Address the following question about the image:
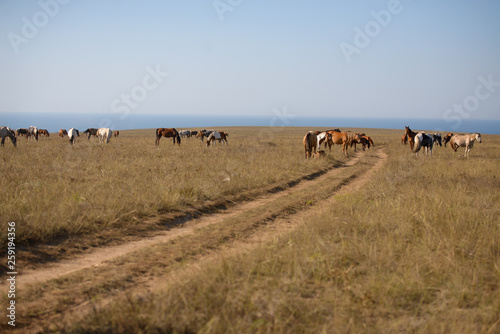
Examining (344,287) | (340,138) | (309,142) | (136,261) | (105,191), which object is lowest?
(136,261)

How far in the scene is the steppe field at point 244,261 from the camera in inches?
133

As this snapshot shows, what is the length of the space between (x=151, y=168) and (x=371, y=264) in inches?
405

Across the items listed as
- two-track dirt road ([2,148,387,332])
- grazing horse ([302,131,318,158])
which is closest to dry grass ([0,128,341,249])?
two-track dirt road ([2,148,387,332])

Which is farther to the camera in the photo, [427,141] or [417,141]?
[427,141]

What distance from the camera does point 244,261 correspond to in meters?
4.62

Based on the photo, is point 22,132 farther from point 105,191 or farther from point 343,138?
point 105,191

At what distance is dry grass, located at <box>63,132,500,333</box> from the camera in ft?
10.7

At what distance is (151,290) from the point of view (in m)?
4.14

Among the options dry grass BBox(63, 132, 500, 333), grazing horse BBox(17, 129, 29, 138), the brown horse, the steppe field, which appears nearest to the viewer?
dry grass BBox(63, 132, 500, 333)

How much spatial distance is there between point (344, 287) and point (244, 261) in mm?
1275

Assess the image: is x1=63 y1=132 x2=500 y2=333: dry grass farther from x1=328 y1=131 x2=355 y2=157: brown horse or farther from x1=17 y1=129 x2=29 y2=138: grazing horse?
x1=17 y1=129 x2=29 y2=138: grazing horse

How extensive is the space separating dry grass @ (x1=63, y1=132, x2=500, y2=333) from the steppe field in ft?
0.06

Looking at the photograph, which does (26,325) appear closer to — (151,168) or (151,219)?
(151,219)

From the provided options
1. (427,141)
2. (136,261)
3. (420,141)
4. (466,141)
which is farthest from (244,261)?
(466,141)
